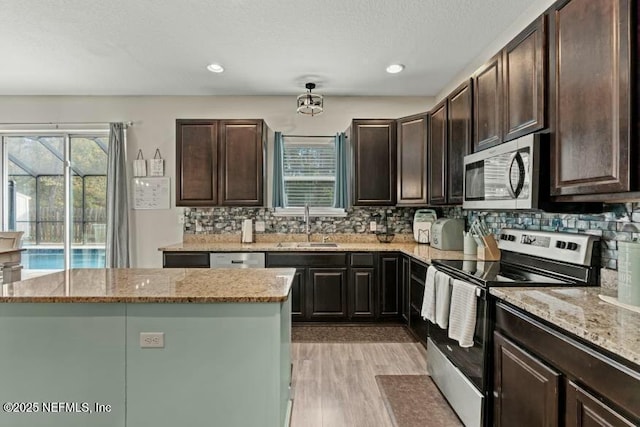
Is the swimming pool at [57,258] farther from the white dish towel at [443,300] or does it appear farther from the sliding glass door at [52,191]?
the white dish towel at [443,300]

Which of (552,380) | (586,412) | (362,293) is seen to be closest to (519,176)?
(552,380)

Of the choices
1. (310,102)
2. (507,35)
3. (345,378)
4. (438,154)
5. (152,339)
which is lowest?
(345,378)

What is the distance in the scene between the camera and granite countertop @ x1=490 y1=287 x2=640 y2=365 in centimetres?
101

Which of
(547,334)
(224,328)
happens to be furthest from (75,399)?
(547,334)

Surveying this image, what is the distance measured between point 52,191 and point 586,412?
532 cm

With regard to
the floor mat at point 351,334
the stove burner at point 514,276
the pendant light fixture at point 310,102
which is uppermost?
the pendant light fixture at point 310,102

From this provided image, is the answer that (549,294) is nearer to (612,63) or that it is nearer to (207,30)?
(612,63)

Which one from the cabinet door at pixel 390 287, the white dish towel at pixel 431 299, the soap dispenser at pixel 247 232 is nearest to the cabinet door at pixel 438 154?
the cabinet door at pixel 390 287

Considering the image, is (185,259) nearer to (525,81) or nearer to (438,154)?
(438,154)

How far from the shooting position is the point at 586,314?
1.26 metres

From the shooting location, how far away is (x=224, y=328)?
4.97ft

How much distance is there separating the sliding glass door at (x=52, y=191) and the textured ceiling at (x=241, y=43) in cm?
64

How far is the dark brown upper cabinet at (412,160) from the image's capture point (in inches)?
138

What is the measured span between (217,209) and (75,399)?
2.81 m
